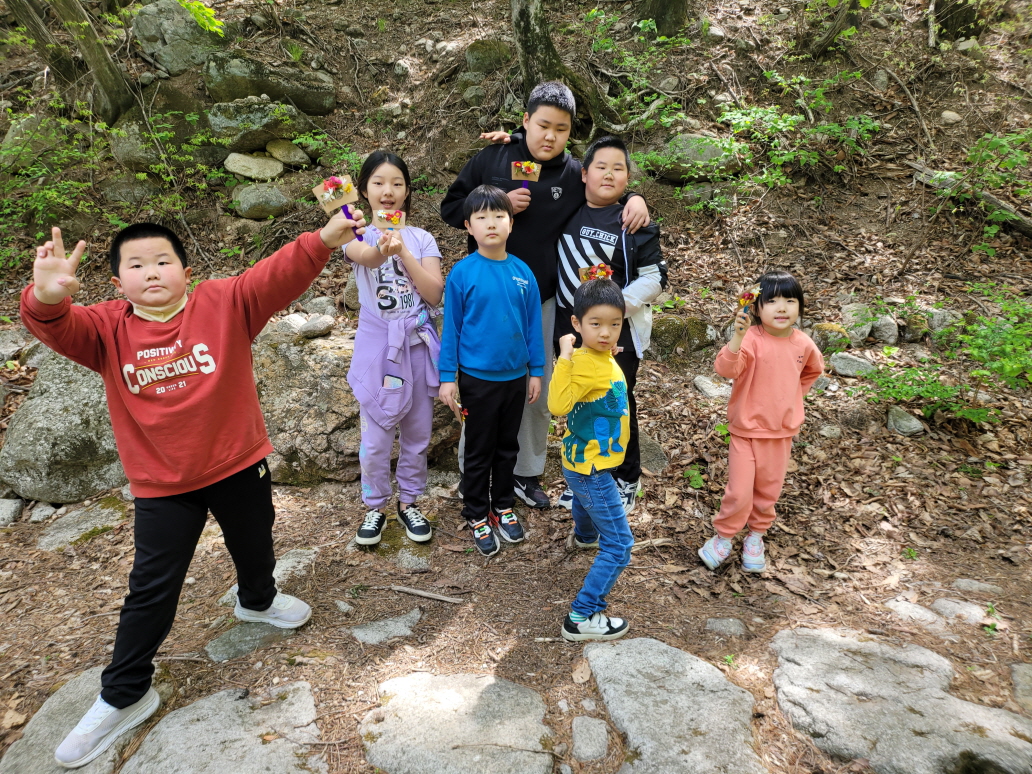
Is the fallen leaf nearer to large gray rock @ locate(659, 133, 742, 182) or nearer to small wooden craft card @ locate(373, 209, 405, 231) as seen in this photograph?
small wooden craft card @ locate(373, 209, 405, 231)

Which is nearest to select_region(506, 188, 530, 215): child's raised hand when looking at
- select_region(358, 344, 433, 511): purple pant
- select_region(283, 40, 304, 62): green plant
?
select_region(358, 344, 433, 511): purple pant

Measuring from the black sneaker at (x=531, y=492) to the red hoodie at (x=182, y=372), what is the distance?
6.35ft

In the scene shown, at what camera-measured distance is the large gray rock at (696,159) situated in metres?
6.65

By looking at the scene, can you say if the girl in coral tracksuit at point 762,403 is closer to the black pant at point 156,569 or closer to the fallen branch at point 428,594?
the fallen branch at point 428,594

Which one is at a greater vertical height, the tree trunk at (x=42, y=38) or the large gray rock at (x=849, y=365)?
the tree trunk at (x=42, y=38)

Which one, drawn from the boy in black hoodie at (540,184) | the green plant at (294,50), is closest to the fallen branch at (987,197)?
the boy in black hoodie at (540,184)

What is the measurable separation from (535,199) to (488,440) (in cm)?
148

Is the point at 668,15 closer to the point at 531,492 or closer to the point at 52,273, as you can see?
the point at 531,492

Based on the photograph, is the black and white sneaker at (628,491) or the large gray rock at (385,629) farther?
the black and white sneaker at (628,491)

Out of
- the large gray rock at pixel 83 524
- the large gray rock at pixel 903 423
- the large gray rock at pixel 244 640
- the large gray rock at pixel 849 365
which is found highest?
the large gray rock at pixel 849 365

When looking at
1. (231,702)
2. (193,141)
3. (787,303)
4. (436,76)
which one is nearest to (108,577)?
(231,702)

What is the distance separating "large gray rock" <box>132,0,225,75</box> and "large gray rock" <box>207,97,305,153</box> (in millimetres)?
1213

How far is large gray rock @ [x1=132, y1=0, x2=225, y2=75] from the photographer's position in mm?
8055

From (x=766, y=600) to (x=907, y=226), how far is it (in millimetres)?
5466
